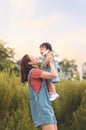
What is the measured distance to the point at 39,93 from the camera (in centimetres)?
569

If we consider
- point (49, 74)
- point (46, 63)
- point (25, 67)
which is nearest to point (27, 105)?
point (25, 67)

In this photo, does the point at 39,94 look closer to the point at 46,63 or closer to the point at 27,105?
the point at 46,63

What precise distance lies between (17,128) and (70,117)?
1.34 metres

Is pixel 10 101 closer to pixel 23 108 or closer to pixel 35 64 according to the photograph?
pixel 23 108

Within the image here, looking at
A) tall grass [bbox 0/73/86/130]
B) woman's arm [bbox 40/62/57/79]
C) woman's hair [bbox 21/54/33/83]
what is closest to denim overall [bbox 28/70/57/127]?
woman's arm [bbox 40/62/57/79]

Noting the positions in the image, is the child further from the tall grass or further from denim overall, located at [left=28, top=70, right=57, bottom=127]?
the tall grass

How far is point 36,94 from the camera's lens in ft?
18.7

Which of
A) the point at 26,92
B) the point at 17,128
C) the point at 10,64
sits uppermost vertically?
the point at 10,64

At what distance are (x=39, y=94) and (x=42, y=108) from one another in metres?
0.19

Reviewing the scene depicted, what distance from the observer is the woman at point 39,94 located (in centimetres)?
558

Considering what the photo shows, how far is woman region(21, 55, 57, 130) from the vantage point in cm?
558

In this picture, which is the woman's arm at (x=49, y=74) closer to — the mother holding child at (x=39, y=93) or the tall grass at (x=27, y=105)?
the mother holding child at (x=39, y=93)

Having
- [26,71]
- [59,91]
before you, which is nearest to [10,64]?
[59,91]

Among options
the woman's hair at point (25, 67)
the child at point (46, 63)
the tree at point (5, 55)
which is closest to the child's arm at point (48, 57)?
the child at point (46, 63)
